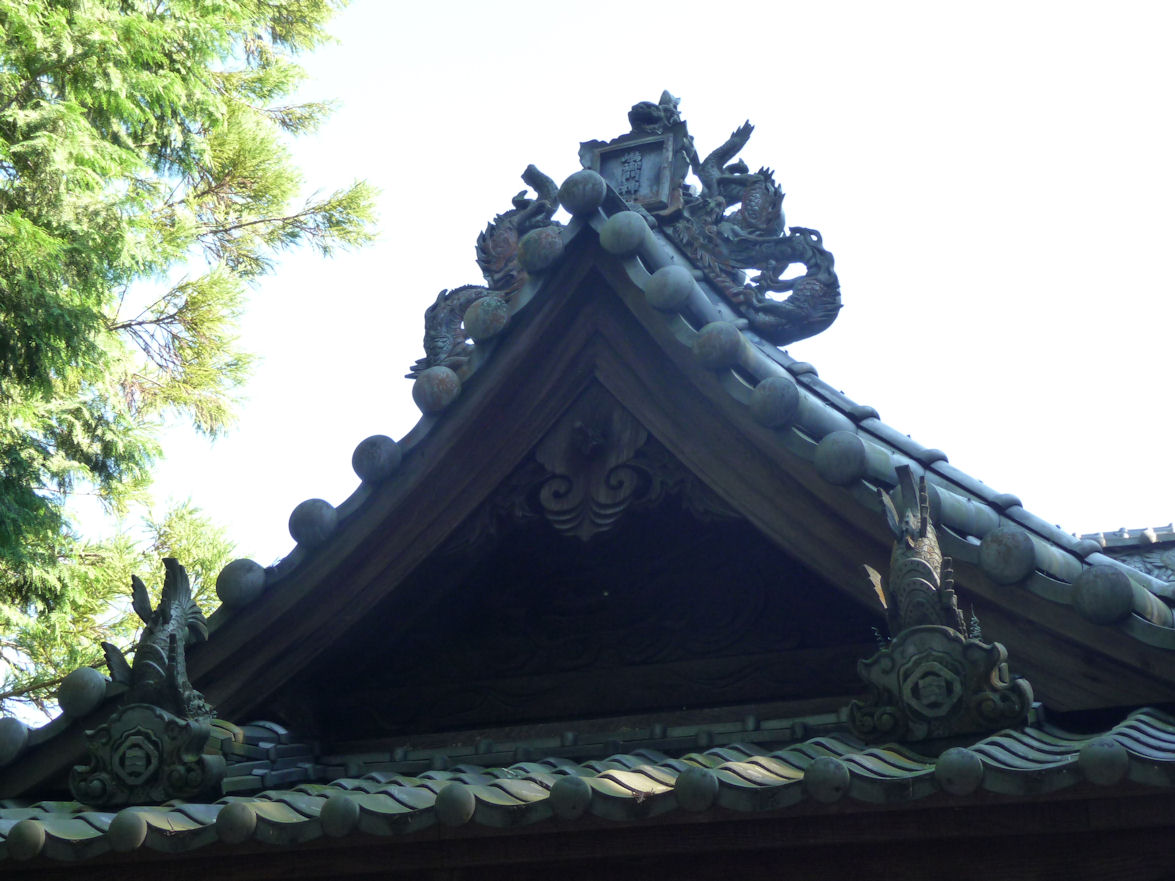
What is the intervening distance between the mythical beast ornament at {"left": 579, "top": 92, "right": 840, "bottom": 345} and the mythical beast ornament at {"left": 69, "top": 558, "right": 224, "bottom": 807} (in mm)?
2648

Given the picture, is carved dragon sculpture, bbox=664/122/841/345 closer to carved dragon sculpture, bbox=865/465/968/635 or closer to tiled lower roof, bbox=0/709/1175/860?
carved dragon sculpture, bbox=865/465/968/635

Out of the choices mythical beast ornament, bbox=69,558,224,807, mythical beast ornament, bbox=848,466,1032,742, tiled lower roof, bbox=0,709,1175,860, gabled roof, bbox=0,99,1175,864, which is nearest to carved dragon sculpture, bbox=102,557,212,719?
mythical beast ornament, bbox=69,558,224,807

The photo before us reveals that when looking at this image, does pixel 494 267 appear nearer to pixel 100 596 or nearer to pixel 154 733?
pixel 154 733

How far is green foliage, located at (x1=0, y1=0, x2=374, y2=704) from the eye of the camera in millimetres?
8086

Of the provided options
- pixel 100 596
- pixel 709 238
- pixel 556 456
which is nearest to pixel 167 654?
pixel 556 456

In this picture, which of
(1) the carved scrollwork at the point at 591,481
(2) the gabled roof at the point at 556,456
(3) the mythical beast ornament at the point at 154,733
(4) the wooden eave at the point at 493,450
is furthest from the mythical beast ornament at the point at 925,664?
(3) the mythical beast ornament at the point at 154,733

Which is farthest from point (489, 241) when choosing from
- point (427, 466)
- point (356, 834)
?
point (356, 834)

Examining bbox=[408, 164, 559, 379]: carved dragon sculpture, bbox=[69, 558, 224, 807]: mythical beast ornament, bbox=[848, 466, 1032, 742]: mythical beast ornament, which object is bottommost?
bbox=[69, 558, 224, 807]: mythical beast ornament

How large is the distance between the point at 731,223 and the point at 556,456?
69.7 inches

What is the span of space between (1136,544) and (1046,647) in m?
1.39

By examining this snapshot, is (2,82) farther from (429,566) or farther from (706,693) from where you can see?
(706,693)

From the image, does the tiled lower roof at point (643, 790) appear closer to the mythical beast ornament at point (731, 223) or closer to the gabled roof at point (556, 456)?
the gabled roof at point (556, 456)

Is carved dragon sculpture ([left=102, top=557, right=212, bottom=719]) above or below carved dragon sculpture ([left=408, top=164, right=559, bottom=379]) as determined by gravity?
below

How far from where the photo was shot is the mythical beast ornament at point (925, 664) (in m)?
3.21
